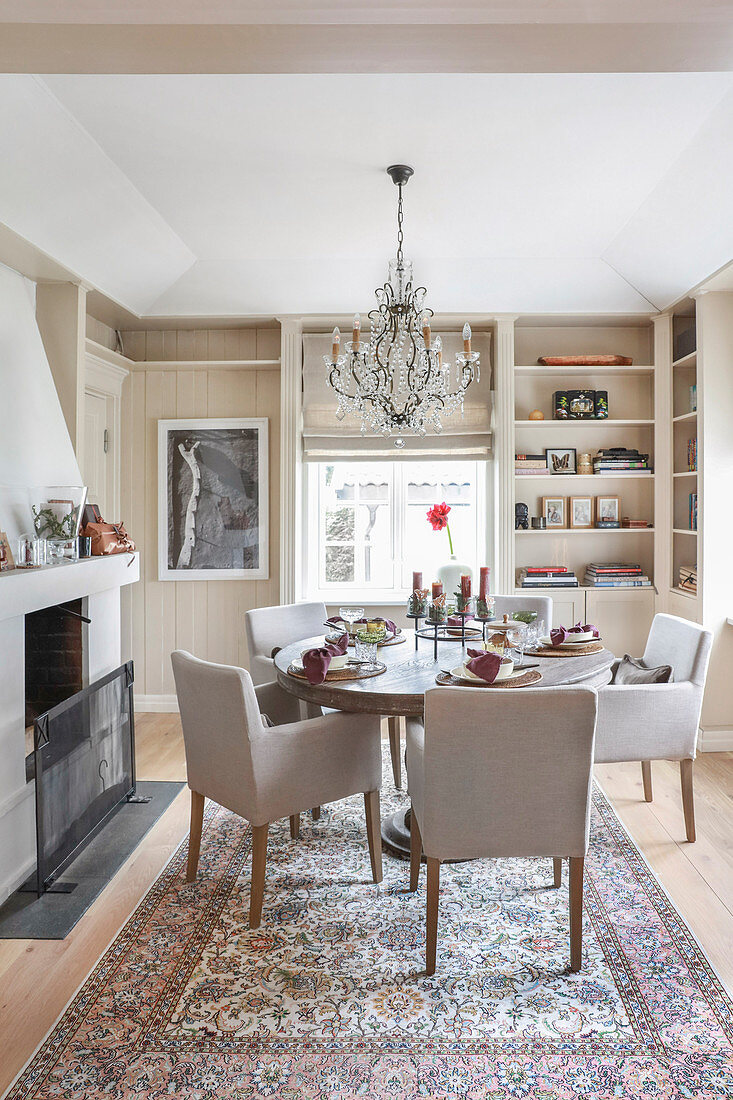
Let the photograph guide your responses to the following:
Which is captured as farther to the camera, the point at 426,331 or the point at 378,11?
the point at 426,331

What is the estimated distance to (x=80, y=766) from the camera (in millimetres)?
2926

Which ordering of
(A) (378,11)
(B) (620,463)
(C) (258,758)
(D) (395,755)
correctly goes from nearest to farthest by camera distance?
(A) (378,11), (C) (258,758), (D) (395,755), (B) (620,463)

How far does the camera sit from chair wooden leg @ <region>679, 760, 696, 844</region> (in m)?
2.85

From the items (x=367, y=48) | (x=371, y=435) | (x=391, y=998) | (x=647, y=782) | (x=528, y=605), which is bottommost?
(x=391, y=998)

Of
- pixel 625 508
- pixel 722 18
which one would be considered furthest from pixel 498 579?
pixel 722 18

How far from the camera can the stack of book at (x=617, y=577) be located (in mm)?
4543

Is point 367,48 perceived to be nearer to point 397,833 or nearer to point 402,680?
point 402,680

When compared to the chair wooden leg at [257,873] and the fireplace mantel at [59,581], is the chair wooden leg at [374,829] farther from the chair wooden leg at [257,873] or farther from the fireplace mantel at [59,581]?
the fireplace mantel at [59,581]

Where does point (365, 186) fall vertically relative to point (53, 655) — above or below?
above

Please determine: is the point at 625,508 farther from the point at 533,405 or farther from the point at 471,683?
the point at 471,683

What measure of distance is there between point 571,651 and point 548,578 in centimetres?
170

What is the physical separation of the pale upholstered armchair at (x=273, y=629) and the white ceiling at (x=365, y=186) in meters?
1.84

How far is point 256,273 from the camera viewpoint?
13.6 ft

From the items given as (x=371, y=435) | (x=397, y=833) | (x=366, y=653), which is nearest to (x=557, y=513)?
(x=371, y=435)
